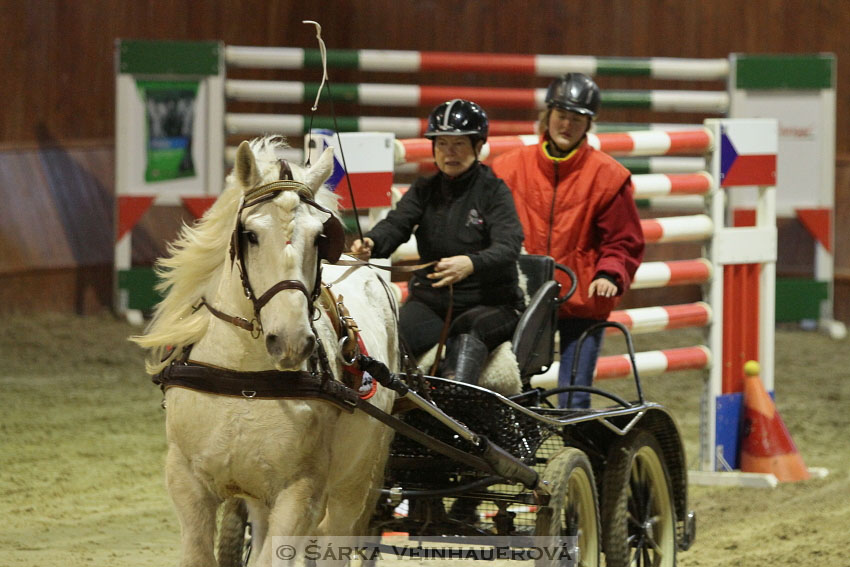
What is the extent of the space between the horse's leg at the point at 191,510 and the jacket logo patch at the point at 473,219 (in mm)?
1278

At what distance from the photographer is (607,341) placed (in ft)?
30.0

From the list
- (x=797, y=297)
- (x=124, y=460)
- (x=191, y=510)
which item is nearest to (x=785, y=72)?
(x=797, y=297)

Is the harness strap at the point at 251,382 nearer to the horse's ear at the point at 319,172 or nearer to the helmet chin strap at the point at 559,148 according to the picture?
the horse's ear at the point at 319,172

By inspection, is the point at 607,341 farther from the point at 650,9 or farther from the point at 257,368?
the point at 257,368

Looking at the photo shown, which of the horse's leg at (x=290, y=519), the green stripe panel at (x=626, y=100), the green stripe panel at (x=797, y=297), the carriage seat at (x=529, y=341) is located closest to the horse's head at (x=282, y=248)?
the horse's leg at (x=290, y=519)

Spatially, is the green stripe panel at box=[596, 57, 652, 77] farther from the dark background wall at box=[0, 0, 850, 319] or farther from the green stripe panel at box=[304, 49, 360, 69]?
the dark background wall at box=[0, 0, 850, 319]

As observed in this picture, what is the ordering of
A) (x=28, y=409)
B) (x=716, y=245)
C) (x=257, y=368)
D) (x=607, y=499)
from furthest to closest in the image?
(x=28, y=409), (x=716, y=245), (x=607, y=499), (x=257, y=368)

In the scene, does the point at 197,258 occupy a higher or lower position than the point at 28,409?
higher

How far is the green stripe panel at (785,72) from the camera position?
9328mm

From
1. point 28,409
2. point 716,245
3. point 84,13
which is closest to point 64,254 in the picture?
point 84,13

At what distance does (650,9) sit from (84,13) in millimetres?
4516

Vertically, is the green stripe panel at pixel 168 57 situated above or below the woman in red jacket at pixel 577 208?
above

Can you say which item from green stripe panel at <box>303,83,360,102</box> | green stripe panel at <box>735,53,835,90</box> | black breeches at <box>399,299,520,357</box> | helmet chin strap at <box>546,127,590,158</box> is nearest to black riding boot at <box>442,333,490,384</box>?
black breeches at <box>399,299,520,357</box>

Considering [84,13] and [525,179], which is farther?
[84,13]
